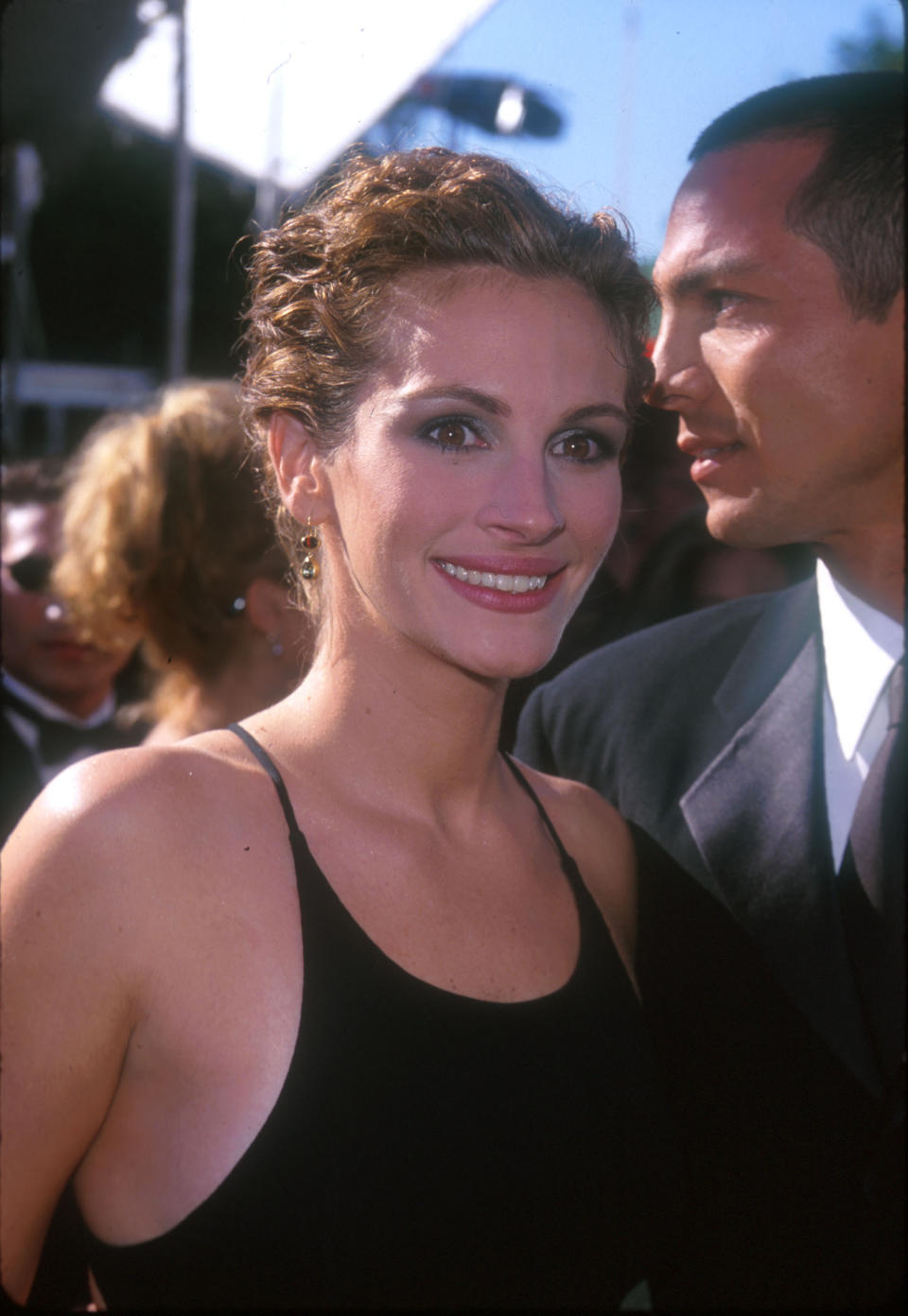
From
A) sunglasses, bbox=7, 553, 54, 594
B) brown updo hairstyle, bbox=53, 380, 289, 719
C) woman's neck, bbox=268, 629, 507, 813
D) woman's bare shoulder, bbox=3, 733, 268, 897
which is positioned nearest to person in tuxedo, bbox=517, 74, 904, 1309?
woman's neck, bbox=268, 629, 507, 813

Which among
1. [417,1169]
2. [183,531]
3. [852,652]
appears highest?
[852,652]

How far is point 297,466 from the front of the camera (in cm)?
144

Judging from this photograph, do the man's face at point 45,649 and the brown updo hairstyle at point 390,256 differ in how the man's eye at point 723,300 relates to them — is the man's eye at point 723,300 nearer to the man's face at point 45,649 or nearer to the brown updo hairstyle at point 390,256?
the brown updo hairstyle at point 390,256

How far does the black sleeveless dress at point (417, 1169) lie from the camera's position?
1120 millimetres

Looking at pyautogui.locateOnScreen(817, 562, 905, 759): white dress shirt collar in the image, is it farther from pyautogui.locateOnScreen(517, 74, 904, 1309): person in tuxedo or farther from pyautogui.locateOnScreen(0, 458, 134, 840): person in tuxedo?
pyautogui.locateOnScreen(0, 458, 134, 840): person in tuxedo

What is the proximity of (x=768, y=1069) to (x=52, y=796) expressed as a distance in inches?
36.0

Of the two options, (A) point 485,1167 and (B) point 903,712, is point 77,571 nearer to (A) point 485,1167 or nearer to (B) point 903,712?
(A) point 485,1167

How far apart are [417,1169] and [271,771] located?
18.3 inches

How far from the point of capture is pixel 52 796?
120cm

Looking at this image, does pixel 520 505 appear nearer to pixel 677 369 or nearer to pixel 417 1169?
pixel 677 369

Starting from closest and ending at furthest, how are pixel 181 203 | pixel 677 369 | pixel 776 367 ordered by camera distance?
pixel 776 367 < pixel 677 369 < pixel 181 203

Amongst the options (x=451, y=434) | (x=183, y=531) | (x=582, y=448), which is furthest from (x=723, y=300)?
(x=183, y=531)

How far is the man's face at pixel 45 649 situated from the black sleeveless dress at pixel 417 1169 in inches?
59.7

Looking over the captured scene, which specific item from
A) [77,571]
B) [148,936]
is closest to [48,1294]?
[148,936]
